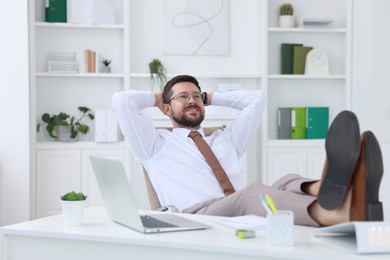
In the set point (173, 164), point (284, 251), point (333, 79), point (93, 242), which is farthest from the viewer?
point (333, 79)

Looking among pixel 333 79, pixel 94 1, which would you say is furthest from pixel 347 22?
pixel 94 1

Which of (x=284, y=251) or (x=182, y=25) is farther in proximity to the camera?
(x=182, y=25)

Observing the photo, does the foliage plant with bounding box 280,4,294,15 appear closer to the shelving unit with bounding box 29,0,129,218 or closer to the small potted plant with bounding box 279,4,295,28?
the small potted plant with bounding box 279,4,295,28

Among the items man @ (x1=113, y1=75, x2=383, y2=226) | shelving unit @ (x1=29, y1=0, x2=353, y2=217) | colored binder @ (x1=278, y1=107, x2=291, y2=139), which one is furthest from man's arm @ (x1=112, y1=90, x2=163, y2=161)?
colored binder @ (x1=278, y1=107, x2=291, y2=139)

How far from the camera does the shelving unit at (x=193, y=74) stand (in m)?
5.62

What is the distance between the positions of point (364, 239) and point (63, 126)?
165 inches

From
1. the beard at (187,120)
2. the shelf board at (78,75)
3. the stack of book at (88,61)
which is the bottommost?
the beard at (187,120)

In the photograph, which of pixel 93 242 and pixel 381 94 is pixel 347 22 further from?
pixel 93 242

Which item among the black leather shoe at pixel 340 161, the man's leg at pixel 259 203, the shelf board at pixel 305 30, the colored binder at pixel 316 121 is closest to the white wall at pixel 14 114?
the shelf board at pixel 305 30

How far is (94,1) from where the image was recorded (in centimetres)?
570

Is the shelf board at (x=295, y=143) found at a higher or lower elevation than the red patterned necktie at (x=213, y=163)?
lower

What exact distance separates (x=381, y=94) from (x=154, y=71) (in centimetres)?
200

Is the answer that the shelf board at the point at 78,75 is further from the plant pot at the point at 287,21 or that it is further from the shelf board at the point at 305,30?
the plant pot at the point at 287,21

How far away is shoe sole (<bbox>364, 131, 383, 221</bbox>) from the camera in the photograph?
6.79ft
